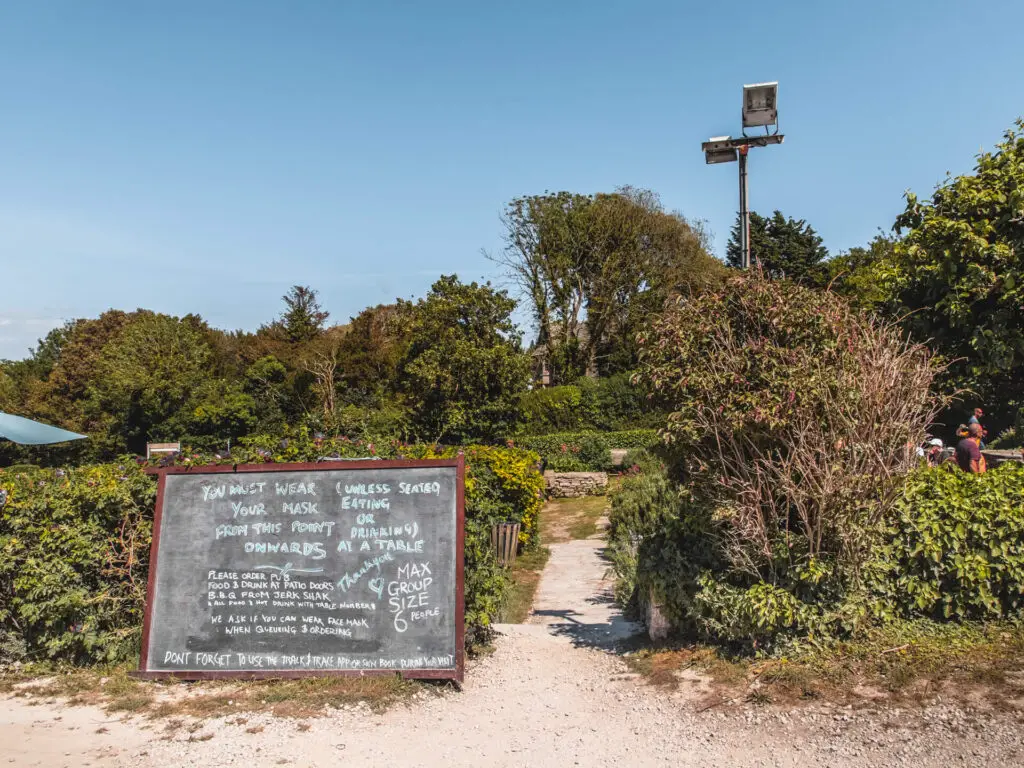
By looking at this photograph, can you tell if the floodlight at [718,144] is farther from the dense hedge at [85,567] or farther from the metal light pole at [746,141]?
the dense hedge at [85,567]

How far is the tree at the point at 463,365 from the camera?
24.9 m

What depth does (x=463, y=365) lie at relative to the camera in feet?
81.9

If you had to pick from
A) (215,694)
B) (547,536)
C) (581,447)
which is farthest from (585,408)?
(215,694)

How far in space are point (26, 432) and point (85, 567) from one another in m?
10.5

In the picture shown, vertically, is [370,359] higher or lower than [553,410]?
higher

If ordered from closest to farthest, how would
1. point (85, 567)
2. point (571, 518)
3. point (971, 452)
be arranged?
point (85, 567) < point (971, 452) < point (571, 518)

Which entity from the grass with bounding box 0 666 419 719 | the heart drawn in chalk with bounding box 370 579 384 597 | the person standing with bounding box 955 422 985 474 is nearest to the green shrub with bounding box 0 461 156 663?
the grass with bounding box 0 666 419 719

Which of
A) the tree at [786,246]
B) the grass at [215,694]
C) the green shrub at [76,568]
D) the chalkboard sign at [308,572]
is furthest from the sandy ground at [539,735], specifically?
the tree at [786,246]

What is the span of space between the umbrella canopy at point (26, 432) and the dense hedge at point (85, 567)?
9.24 meters

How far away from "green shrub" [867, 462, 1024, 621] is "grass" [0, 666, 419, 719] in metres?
3.52

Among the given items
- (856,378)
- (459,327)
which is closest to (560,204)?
(459,327)

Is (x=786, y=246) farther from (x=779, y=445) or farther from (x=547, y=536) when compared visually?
(x=779, y=445)

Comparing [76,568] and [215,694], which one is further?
[76,568]

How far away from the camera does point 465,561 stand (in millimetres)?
6094
